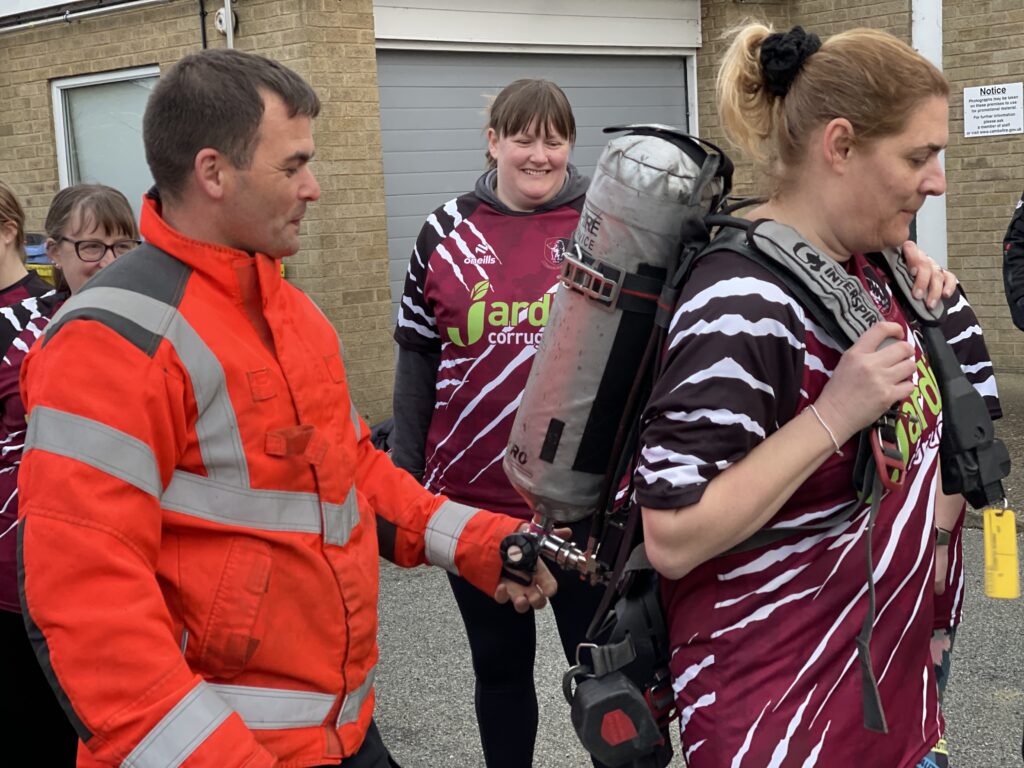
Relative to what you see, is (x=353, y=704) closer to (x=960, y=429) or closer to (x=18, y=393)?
(x=960, y=429)

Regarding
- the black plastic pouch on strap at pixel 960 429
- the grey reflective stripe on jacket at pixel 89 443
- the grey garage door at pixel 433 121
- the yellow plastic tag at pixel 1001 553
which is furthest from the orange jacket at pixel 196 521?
the grey garage door at pixel 433 121

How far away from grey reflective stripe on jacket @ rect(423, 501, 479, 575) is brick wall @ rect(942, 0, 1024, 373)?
9.08m

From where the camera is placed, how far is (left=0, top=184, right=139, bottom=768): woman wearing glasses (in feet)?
11.0

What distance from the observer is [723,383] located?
1892mm

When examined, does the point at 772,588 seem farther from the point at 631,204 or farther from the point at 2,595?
the point at 2,595

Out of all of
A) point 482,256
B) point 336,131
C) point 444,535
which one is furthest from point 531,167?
point 336,131

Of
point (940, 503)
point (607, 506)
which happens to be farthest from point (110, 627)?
point (940, 503)

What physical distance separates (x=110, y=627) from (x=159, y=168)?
0.76 meters


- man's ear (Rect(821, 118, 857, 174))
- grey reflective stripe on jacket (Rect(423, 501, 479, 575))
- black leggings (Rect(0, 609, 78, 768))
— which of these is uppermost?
man's ear (Rect(821, 118, 857, 174))

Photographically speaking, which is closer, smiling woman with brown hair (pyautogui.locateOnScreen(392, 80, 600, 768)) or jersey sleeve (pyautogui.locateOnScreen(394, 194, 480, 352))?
smiling woman with brown hair (pyautogui.locateOnScreen(392, 80, 600, 768))

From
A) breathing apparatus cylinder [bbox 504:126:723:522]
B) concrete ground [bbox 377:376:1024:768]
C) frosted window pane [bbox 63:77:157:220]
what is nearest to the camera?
breathing apparatus cylinder [bbox 504:126:723:522]

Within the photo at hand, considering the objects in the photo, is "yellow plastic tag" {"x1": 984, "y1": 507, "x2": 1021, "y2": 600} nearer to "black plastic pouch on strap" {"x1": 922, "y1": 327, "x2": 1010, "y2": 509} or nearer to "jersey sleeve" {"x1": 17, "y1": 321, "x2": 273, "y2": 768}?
"black plastic pouch on strap" {"x1": 922, "y1": 327, "x2": 1010, "y2": 509}

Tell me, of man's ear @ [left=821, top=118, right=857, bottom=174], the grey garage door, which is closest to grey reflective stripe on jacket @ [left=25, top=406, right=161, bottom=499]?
man's ear @ [left=821, top=118, right=857, bottom=174]

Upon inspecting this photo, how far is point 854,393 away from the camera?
189 cm
